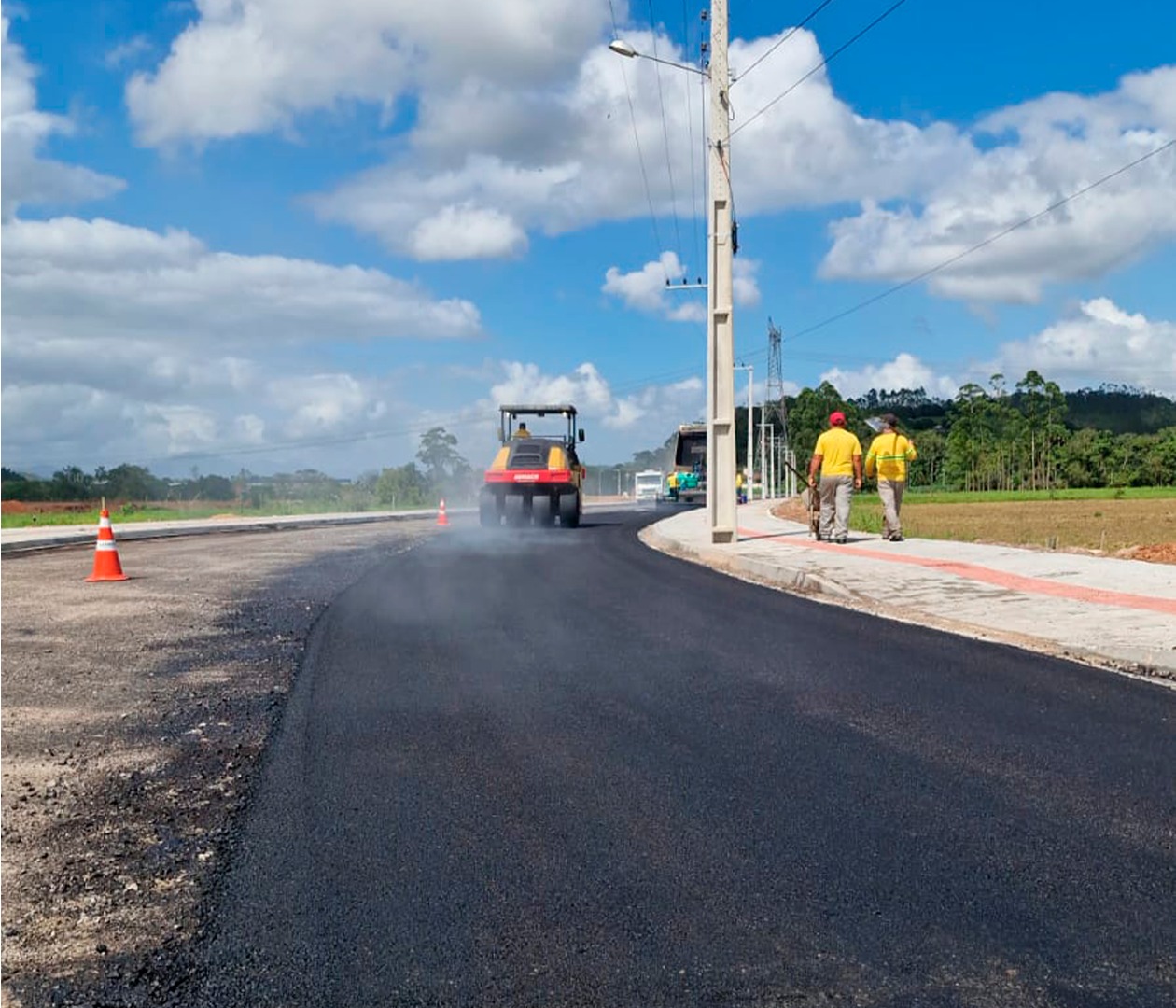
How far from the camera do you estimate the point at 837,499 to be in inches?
658

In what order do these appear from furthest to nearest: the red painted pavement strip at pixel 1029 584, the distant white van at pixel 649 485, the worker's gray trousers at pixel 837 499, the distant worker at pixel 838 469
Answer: the distant white van at pixel 649 485
the worker's gray trousers at pixel 837 499
the distant worker at pixel 838 469
the red painted pavement strip at pixel 1029 584

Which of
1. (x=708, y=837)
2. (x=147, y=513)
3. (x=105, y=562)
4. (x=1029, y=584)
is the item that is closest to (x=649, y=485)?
(x=147, y=513)

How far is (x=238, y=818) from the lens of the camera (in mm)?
3924

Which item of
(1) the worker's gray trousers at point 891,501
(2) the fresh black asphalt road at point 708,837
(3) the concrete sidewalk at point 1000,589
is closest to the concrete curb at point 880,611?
(3) the concrete sidewalk at point 1000,589

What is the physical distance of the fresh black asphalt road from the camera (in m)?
2.71

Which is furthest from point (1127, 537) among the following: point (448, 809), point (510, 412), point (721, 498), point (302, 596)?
point (448, 809)

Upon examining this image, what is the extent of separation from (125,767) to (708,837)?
259cm

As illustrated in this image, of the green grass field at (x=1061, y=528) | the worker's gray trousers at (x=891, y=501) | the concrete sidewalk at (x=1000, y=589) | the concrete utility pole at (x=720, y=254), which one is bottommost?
the green grass field at (x=1061, y=528)

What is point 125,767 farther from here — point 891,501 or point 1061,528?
point 1061,528

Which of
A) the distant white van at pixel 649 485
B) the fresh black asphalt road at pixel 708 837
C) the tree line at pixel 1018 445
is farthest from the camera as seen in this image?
the tree line at pixel 1018 445

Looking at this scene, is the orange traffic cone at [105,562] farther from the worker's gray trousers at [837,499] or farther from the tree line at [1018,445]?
the tree line at [1018,445]

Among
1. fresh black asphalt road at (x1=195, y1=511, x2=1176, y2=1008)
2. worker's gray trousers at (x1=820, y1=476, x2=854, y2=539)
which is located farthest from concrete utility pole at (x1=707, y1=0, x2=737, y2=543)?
fresh black asphalt road at (x1=195, y1=511, x2=1176, y2=1008)

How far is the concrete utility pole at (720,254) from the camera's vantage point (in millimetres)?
18094

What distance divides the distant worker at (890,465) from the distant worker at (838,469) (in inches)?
10.4
